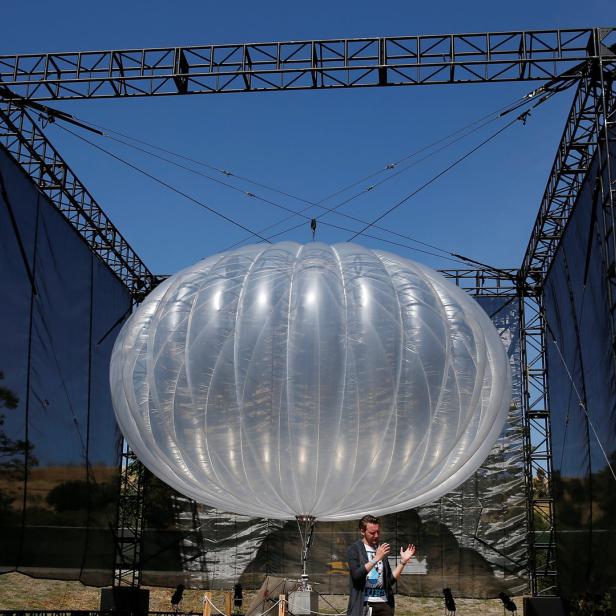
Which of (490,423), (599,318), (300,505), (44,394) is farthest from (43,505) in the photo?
(599,318)

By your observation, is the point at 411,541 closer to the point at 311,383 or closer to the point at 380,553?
the point at 311,383

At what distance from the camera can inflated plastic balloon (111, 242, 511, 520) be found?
22.8 ft

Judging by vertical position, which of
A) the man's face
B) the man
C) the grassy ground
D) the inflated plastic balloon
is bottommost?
the grassy ground

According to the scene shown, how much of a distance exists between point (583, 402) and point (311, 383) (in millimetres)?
7519

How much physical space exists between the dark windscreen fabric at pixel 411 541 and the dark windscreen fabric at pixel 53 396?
62.7 inches

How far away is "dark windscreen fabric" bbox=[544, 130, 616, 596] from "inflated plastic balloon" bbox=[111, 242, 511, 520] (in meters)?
3.77

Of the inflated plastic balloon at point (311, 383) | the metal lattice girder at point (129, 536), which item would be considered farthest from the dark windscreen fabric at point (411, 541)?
the inflated plastic balloon at point (311, 383)

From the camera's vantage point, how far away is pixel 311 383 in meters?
6.94

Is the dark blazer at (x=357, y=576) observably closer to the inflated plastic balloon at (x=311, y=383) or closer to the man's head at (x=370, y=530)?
the man's head at (x=370, y=530)

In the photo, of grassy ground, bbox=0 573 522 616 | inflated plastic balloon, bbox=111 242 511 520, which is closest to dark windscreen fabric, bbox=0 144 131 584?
grassy ground, bbox=0 573 522 616

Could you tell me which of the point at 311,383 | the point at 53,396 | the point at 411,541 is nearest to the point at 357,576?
the point at 311,383

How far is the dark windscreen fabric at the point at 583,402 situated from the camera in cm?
1136

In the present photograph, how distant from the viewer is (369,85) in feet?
37.6

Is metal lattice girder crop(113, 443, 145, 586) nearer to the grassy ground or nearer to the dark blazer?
the grassy ground
